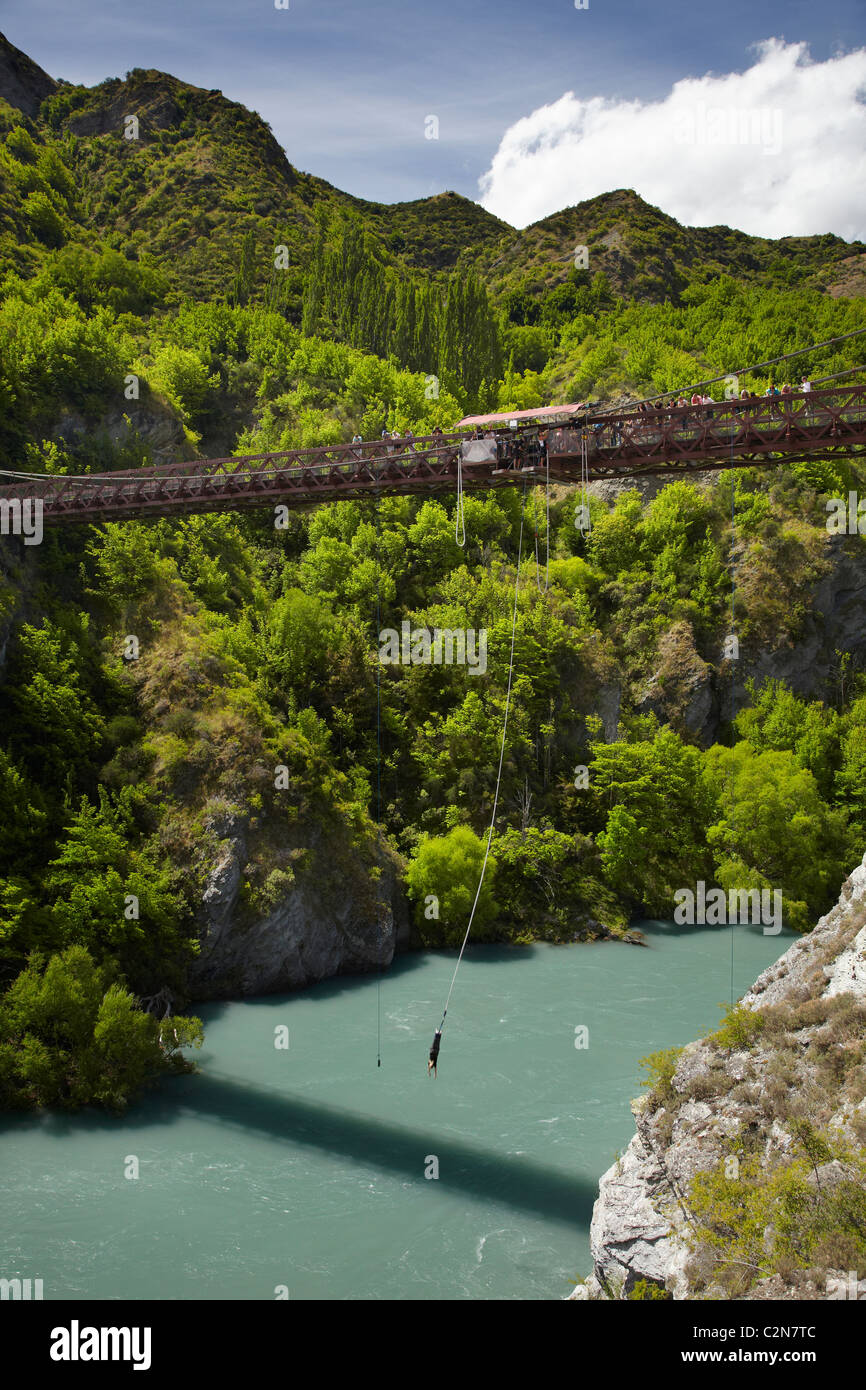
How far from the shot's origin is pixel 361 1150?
19.1 metres

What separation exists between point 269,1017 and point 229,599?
16465mm

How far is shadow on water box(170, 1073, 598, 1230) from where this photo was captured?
A: 17422 millimetres

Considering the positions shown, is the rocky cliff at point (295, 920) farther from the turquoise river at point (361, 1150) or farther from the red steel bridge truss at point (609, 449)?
the red steel bridge truss at point (609, 449)

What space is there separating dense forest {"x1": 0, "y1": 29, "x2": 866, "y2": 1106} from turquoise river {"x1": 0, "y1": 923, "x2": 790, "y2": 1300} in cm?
202

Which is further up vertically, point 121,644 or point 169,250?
point 169,250

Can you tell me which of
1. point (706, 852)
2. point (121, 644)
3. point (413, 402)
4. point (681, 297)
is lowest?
point (706, 852)

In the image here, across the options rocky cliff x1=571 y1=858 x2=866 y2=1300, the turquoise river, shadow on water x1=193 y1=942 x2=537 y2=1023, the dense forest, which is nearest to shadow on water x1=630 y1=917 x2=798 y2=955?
the dense forest

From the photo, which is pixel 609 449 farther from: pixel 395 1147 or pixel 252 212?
pixel 252 212

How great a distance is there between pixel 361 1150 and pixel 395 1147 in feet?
2.19

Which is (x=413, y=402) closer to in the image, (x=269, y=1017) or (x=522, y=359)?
(x=522, y=359)

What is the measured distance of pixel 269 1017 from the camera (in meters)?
25.0

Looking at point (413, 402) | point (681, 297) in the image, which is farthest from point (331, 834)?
point (681, 297)

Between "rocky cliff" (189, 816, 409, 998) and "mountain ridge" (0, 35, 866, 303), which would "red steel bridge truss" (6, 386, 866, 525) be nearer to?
"rocky cliff" (189, 816, 409, 998)

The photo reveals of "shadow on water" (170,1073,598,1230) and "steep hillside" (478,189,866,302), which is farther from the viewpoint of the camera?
"steep hillside" (478,189,866,302)
